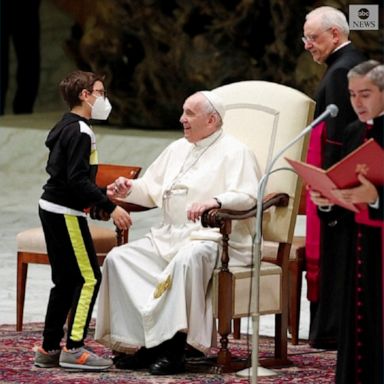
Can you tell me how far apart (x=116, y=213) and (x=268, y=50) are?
7.71 meters

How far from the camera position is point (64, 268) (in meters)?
6.89

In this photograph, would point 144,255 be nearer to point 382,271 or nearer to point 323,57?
point 323,57

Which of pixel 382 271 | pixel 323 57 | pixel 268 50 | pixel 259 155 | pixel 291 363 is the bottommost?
pixel 291 363

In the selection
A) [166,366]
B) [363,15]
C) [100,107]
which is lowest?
[166,366]

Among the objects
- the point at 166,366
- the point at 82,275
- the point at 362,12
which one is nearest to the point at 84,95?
the point at 82,275

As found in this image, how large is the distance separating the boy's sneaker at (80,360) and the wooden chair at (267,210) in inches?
22.2

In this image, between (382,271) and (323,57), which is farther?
(323,57)

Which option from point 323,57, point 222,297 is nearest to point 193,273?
point 222,297

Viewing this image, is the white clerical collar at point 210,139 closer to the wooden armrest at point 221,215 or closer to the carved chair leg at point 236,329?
the wooden armrest at point 221,215

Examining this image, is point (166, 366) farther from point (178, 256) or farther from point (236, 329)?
point (236, 329)

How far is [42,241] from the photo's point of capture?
7.80 metres

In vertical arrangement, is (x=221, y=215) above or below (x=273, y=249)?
above

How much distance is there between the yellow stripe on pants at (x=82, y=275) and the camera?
6855 mm

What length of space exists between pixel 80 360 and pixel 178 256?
661 millimetres
